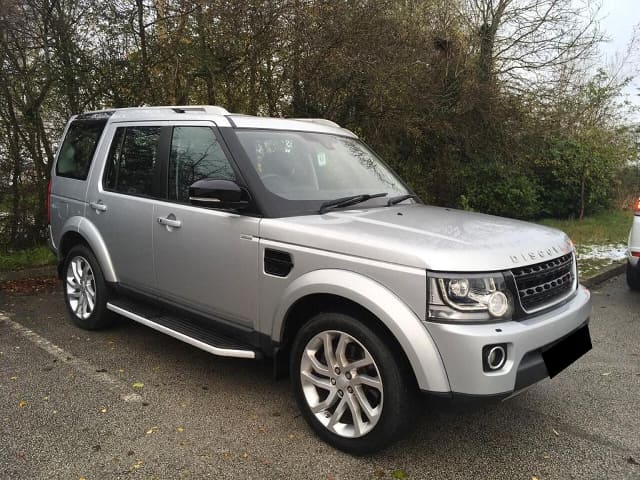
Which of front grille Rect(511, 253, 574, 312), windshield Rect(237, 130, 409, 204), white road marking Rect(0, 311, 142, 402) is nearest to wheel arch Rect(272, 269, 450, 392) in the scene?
front grille Rect(511, 253, 574, 312)

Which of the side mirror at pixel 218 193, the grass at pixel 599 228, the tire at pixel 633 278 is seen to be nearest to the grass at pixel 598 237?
the grass at pixel 599 228

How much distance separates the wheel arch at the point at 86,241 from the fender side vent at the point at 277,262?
182 cm

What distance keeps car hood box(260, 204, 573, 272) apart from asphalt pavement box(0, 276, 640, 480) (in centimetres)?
72

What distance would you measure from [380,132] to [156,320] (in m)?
5.92

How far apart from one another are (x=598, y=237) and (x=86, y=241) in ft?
29.6

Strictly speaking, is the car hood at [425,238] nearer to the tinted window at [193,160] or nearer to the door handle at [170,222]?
the tinted window at [193,160]

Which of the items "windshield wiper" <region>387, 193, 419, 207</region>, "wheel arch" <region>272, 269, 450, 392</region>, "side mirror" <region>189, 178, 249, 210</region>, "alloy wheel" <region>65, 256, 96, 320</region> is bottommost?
"alloy wheel" <region>65, 256, 96, 320</region>

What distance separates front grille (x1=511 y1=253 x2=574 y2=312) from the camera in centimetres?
274

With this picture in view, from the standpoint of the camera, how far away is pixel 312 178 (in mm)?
3699

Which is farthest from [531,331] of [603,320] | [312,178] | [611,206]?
[611,206]

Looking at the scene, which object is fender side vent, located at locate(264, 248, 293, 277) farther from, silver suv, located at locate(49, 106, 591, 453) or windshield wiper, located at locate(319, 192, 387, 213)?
windshield wiper, located at locate(319, 192, 387, 213)

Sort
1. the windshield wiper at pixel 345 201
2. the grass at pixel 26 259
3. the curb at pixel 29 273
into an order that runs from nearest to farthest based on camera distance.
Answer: the windshield wiper at pixel 345 201
the curb at pixel 29 273
the grass at pixel 26 259

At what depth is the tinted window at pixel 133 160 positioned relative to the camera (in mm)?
4113

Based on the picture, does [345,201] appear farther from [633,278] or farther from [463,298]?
[633,278]
